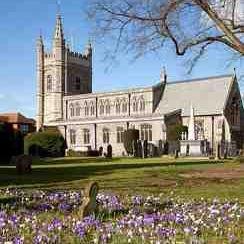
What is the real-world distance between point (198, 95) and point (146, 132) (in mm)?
A: 9179

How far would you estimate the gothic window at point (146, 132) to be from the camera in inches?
2649

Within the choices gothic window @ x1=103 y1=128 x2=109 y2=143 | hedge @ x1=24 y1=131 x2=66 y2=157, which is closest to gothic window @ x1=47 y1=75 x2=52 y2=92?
gothic window @ x1=103 y1=128 x2=109 y2=143

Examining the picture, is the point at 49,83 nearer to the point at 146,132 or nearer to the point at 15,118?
the point at 15,118

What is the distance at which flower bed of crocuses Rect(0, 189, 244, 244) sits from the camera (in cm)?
626

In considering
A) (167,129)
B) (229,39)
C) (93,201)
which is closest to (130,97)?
(167,129)

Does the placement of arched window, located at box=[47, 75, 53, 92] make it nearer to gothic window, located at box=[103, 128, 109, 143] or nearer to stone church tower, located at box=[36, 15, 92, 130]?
stone church tower, located at box=[36, 15, 92, 130]

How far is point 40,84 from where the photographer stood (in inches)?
3723

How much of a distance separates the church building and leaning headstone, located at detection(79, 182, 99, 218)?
151 feet

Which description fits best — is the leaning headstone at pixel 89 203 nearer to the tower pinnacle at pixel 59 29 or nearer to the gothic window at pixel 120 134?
the gothic window at pixel 120 134

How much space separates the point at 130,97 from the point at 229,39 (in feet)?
194

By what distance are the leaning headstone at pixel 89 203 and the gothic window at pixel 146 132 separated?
58893 mm

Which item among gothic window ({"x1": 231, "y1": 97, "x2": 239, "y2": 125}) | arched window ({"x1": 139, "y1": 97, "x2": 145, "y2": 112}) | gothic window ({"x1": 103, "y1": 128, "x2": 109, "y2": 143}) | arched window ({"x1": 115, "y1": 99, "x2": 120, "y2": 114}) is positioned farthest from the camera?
arched window ({"x1": 115, "y1": 99, "x2": 120, "y2": 114})

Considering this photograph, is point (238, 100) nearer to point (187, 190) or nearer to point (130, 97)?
point (130, 97)

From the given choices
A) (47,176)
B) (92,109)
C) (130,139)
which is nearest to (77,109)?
(92,109)
